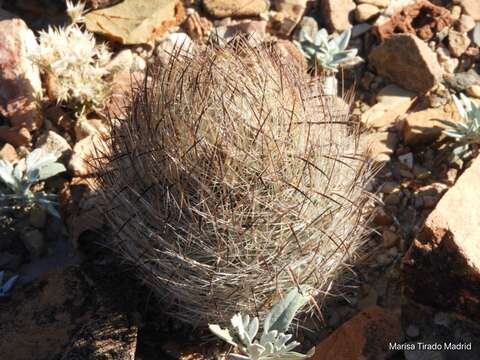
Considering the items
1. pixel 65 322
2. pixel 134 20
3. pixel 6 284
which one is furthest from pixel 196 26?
pixel 65 322

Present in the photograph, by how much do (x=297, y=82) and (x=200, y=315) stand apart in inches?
35.8

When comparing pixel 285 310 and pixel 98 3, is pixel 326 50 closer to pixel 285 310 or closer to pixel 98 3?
pixel 98 3

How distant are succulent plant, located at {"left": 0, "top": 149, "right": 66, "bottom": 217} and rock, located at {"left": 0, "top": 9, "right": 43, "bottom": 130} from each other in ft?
1.50

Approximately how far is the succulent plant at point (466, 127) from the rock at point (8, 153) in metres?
2.10

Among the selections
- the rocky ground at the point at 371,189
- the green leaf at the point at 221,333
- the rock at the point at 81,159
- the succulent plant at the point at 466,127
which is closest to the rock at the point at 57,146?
the rocky ground at the point at 371,189

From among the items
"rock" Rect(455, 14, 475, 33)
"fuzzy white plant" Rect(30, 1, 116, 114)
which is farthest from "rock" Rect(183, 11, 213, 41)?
"rock" Rect(455, 14, 475, 33)

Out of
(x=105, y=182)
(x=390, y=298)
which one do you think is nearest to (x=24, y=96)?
(x=105, y=182)

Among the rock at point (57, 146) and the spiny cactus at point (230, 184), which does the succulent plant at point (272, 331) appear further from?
the rock at point (57, 146)

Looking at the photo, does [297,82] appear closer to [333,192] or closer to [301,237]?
[333,192]

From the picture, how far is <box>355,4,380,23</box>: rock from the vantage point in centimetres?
379

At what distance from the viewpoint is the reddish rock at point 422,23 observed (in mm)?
3672

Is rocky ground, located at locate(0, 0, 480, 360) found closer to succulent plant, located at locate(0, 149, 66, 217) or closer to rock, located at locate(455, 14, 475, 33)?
rock, located at locate(455, 14, 475, 33)

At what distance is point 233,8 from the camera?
3812 mm

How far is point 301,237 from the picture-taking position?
2197 mm
